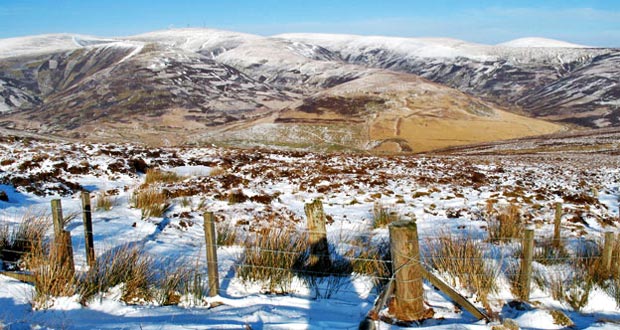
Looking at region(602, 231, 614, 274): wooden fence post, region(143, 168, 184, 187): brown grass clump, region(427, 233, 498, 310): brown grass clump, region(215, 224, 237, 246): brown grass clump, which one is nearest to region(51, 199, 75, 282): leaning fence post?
region(215, 224, 237, 246): brown grass clump

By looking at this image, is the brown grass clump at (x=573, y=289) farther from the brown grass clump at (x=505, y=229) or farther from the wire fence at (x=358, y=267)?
the brown grass clump at (x=505, y=229)

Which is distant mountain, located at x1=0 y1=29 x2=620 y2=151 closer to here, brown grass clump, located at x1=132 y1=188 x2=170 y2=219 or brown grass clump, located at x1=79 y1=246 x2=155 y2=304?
brown grass clump, located at x1=132 y1=188 x2=170 y2=219

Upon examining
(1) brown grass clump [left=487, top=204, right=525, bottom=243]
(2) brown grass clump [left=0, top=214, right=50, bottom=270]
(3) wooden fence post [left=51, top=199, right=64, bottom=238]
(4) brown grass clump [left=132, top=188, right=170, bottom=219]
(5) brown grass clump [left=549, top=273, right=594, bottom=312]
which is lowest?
(5) brown grass clump [left=549, top=273, right=594, bottom=312]

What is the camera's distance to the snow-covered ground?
4906mm

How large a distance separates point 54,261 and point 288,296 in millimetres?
2794

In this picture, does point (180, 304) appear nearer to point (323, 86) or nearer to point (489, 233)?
point (489, 233)

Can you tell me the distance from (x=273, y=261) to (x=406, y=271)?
2045 mm

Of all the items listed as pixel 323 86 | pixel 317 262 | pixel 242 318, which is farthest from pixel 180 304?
pixel 323 86

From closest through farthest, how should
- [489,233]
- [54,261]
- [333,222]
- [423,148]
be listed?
[54,261], [489,233], [333,222], [423,148]

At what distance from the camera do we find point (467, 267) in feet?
18.6

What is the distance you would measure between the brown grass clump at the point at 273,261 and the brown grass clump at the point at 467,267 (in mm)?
1881

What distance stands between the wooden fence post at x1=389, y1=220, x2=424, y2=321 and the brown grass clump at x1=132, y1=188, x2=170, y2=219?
21.0ft

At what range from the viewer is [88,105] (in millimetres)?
140750

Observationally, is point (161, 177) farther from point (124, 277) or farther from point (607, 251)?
point (607, 251)
